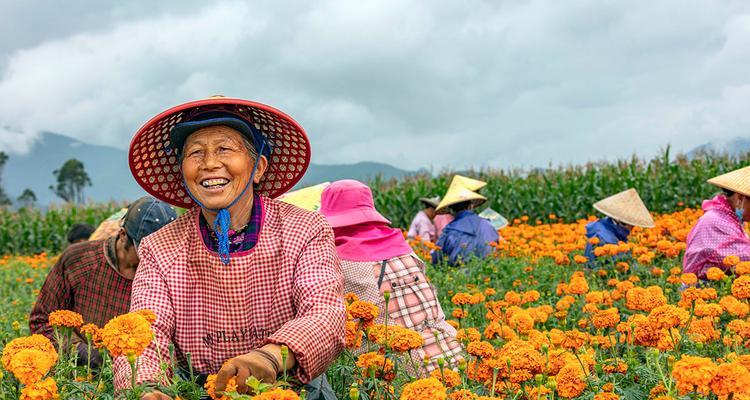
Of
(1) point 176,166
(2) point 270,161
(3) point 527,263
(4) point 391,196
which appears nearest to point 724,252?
(3) point 527,263

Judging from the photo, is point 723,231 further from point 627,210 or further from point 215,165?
point 215,165

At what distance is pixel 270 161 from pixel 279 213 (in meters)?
0.38

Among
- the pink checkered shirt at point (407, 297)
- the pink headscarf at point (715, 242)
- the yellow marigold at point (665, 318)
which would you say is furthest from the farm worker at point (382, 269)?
the pink headscarf at point (715, 242)

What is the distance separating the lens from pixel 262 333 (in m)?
2.19

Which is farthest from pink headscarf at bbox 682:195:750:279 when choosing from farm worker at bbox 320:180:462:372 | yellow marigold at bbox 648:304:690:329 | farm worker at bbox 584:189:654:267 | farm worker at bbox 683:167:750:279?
yellow marigold at bbox 648:304:690:329

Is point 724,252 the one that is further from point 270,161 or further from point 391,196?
point 391,196

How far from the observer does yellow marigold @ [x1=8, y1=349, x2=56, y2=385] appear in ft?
5.74

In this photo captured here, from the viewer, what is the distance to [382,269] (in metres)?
3.54

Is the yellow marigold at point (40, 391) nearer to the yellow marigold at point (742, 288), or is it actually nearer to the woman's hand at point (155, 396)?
the woman's hand at point (155, 396)

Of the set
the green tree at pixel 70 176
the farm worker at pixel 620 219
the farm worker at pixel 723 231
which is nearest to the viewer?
the farm worker at pixel 723 231

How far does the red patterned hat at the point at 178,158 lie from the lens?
246 cm

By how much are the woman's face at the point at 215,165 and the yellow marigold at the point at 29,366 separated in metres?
0.69

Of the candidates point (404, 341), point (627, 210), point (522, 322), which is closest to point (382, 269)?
point (522, 322)

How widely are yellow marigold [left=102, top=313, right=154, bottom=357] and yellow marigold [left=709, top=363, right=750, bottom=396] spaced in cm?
143
